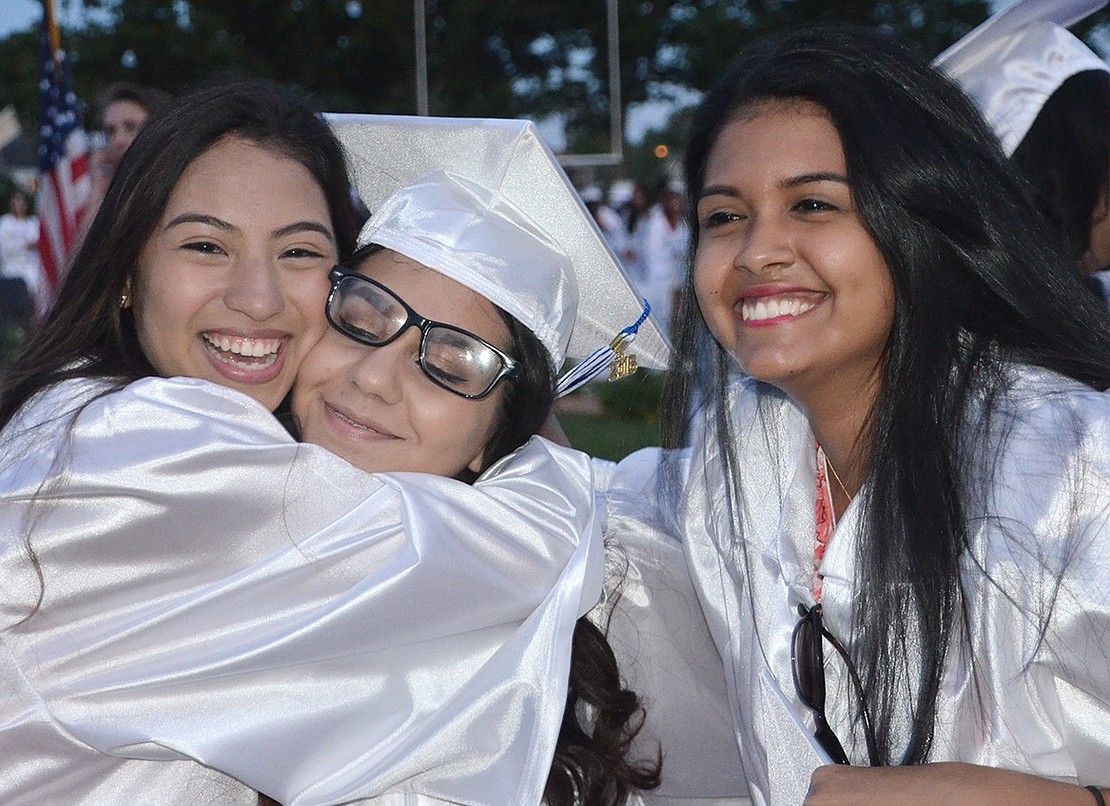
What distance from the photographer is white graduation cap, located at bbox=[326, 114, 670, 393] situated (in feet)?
9.89

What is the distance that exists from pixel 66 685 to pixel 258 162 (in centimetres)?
121

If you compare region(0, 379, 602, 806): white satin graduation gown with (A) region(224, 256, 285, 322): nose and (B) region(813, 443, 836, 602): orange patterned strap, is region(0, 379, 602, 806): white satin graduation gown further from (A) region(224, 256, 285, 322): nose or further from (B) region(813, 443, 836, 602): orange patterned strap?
(B) region(813, 443, 836, 602): orange patterned strap

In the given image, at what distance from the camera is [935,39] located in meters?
19.3

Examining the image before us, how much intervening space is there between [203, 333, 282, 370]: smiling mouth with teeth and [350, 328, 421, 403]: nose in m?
0.20

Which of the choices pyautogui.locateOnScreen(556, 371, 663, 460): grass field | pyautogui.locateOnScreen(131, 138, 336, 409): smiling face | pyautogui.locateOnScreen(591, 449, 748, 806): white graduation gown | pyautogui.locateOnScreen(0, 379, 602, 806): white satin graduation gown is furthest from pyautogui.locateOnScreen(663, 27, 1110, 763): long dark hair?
pyautogui.locateOnScreen(556, 371, 663, 460): grass field

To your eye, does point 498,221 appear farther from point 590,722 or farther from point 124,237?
point 590,722

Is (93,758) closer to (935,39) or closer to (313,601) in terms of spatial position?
(313,601)

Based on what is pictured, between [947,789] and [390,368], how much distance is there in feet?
4.63

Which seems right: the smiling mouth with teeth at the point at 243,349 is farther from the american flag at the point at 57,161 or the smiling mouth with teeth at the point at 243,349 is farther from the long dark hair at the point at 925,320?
the american flag at the point at 57,161

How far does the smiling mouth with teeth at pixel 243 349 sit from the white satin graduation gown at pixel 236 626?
0.34 meters

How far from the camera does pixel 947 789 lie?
2332mm

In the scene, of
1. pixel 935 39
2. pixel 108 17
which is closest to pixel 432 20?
pixel 108 17

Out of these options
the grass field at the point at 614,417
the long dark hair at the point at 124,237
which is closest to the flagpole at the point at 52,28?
the grass field at the point at 614,417

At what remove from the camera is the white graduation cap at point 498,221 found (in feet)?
9.89
